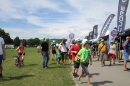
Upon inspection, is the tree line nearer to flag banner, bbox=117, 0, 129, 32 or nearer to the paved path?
flag banner, bbox=117, 0, 129, 32

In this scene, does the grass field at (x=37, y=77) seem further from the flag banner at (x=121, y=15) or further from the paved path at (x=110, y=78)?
the flag banner at (x=121, y=15)

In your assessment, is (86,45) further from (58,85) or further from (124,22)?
(124,22)

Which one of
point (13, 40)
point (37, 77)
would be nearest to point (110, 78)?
point (37, 77)

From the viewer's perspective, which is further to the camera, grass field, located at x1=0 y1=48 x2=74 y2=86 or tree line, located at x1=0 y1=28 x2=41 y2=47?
tree line, located at x1=0 y1=28 x2=41 y2=47

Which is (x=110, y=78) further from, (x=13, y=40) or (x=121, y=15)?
(x=13, y=40)

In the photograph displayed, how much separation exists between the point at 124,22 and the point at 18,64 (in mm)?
10380

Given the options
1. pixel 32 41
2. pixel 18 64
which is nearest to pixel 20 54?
pixel 18 64

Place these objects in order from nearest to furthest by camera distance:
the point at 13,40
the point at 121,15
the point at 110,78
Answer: the point at 110,78
the point at 121,15
the point at 13,40

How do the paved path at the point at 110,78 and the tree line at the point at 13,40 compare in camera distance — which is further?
the tree line at the point at 13,40

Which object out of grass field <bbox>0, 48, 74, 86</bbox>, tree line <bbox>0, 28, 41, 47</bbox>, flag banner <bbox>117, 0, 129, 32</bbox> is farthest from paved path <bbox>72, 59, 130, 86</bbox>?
tree line <bbox>0, 28, 41, 47</bbox>

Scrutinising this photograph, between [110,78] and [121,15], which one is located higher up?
[121,15]

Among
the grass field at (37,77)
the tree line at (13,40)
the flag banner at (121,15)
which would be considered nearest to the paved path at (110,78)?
the grass field at (37,77)

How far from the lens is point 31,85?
6703 mm

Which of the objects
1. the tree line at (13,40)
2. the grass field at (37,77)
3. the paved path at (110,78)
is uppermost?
the tree line at (13,40)
